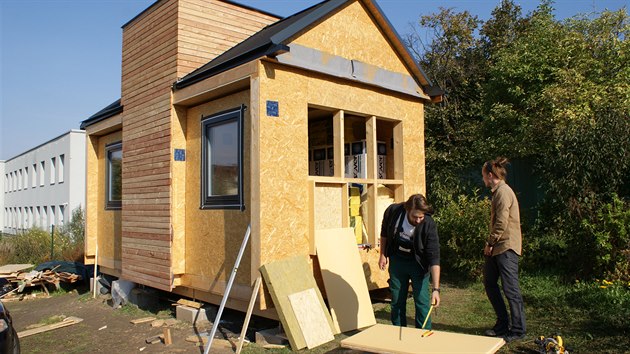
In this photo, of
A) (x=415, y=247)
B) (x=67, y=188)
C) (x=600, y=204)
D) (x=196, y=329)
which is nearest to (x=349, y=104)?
(x=415, y=247)

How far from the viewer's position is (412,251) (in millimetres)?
5125

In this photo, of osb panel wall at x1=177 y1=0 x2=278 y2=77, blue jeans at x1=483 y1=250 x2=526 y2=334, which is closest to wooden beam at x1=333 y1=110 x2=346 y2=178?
blue jeans at x1=483 y1=250 x2=526 y2=334

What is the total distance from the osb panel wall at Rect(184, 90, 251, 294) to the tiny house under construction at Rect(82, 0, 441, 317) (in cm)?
3

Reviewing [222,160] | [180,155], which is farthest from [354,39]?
[180,155]

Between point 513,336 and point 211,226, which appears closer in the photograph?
point 513,336

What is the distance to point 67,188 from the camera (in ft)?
86.4

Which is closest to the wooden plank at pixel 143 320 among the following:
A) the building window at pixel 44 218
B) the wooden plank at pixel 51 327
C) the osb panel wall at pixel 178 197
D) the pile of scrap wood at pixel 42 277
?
the osb panel wall at pixel 178 197

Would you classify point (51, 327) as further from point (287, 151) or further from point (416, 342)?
point (416, 342)

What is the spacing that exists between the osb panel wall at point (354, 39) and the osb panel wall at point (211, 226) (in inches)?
51.9

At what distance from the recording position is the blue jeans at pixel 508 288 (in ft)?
17.3

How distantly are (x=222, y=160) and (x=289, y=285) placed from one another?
85.5 inches

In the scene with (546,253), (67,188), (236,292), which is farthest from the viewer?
(67,188)

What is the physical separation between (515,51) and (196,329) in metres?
11.7

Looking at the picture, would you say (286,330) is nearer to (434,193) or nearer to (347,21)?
(347,21)
